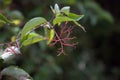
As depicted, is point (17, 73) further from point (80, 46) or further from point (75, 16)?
point (80, 46)

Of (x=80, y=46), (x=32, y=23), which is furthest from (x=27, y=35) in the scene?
(x=80, y=46)

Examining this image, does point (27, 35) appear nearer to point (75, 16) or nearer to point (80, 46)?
point (75, 16)

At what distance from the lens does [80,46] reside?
2906 mm

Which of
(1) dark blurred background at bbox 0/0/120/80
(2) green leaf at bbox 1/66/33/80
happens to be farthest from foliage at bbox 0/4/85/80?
(1) dark blurred background at bbox 0/0/120/80

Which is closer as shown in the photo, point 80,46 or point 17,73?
point 17,73

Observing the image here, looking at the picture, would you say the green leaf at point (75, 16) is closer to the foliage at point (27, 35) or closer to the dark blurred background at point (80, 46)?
the foliage at point (27, 35)

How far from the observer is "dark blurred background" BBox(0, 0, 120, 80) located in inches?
85.6

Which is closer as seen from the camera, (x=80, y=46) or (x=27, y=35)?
(x=27, y=35)

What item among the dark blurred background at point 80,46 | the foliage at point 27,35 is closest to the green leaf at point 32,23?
the foliage at point 27,35

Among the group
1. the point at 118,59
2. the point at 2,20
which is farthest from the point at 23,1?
the point at 2,20

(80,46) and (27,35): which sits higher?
(27,35)

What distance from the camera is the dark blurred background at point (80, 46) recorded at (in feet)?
7.13

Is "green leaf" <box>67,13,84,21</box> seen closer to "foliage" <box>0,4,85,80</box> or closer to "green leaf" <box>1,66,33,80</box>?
"foliage" <box>0,4,85,80</box>

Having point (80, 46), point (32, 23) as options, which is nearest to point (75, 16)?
point (32, 23)
